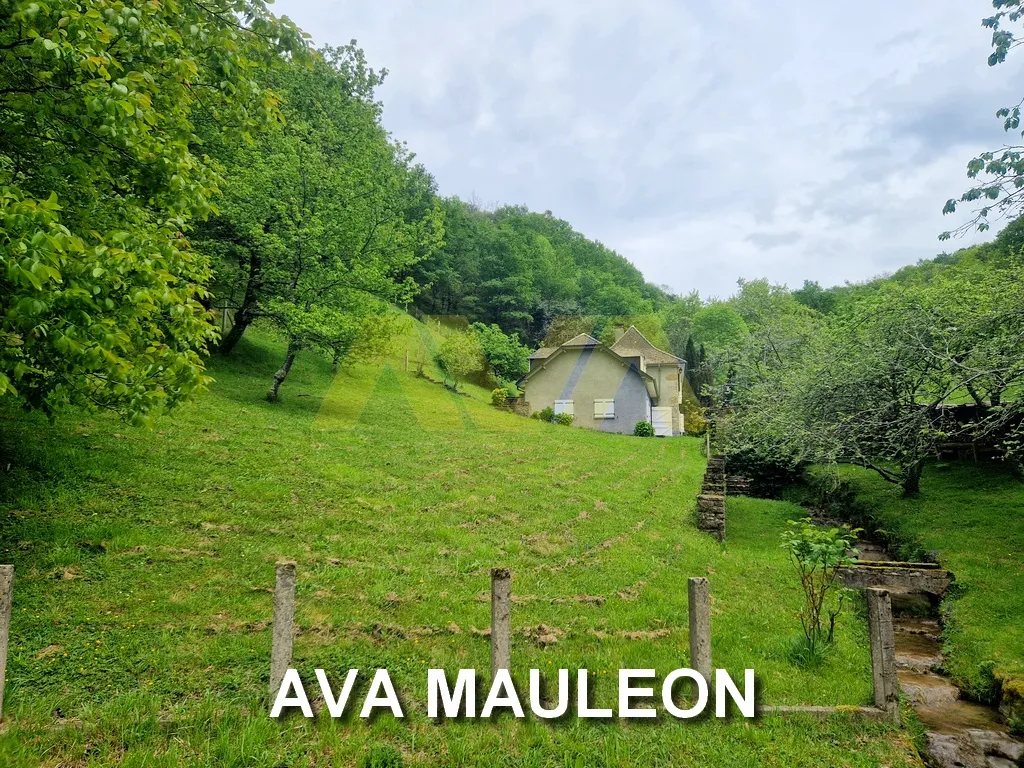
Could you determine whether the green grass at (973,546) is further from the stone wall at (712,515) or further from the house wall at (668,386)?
the house wall at (668,386)

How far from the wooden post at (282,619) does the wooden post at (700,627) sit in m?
3.69

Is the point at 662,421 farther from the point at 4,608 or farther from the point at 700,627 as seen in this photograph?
the point at 4,608

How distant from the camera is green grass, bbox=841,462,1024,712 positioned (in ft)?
26.6

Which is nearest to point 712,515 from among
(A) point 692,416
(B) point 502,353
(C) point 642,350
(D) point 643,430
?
(D) point 643,430

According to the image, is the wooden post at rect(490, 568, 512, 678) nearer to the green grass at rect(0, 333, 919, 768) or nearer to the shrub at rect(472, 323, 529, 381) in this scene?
the green grass at rect(0, 333, 919, 768)

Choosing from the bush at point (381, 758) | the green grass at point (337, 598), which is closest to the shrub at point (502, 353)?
the green grass at point (337, 598)

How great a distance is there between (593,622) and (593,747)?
271cm

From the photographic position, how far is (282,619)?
4.74 m

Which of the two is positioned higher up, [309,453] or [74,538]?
[309,453]

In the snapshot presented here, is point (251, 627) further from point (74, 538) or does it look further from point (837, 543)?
point (837, 543)

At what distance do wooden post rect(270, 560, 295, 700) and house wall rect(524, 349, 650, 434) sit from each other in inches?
1312

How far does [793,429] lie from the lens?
52.7 feet

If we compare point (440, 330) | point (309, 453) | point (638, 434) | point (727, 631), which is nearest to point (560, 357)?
point (638, 434)

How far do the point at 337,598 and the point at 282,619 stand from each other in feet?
9.04
